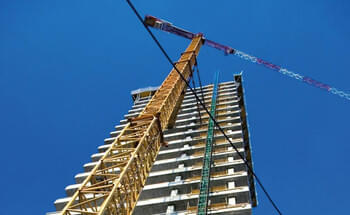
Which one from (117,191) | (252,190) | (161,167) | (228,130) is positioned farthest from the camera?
(252,190)

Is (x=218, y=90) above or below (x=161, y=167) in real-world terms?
above

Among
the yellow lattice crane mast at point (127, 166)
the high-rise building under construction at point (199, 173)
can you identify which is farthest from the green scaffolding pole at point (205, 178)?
the yellow lattice crane mast at point (127, 166)

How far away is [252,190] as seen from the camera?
39.0 m

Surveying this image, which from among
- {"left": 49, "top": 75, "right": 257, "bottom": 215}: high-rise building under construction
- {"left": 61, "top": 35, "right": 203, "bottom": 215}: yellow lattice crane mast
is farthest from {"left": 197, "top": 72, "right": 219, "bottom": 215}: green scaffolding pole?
{"left": 61, "top": 35, "right": 203, "bottom": 215}: yellow lattice crane mast

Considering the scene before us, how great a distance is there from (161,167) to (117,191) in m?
13.1

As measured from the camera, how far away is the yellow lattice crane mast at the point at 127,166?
677 inches

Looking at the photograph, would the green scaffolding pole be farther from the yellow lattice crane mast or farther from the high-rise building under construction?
the yellow lattice crane mast

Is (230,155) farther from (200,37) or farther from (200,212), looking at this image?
(200,37)

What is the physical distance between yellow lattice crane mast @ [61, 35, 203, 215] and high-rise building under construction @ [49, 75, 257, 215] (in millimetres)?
1696

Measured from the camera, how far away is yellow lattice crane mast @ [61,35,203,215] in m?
17.2

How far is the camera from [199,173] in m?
28.0

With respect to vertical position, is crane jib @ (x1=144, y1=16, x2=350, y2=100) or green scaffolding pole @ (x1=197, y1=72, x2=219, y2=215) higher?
crane jib @ (x1=144, y1=16, x2=350, y2=100)

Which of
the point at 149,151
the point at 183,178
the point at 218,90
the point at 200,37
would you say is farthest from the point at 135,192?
the point at 200,37

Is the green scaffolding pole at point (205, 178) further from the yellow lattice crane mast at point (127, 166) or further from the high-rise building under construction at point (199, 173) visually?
the yellow lattice crane mast at point (127, 166)
